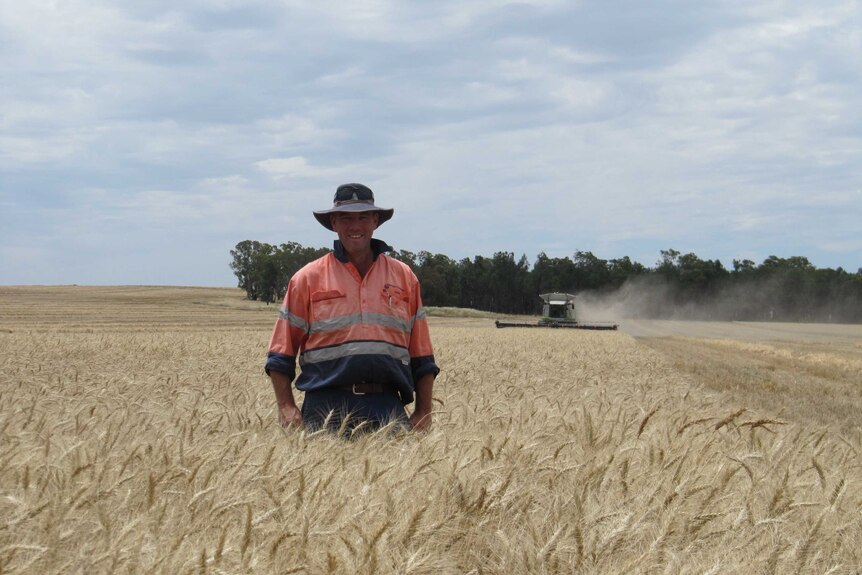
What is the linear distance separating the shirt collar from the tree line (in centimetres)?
9315

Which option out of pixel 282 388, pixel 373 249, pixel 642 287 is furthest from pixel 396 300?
pixel 642 287

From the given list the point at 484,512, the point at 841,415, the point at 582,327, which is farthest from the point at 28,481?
the point at 582,327

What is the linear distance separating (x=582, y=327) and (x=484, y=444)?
4258 centimetres

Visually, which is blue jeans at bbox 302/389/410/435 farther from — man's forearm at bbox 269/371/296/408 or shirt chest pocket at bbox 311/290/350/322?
shirt chest pocket at bbox 311/290/350/322

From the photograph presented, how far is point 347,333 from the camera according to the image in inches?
178

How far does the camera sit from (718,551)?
2.74m

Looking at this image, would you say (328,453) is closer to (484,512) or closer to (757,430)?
(484,512)

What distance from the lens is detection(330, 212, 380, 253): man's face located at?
Answer: 14.8 feet

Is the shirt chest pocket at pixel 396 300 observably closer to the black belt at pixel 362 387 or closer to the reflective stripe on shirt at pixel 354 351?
the reflective stripe on shirt at pixel 354 351

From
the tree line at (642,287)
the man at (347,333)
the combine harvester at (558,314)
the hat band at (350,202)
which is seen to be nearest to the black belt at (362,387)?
the man at (347,333)

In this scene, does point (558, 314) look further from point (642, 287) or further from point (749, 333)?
point (642, 287)

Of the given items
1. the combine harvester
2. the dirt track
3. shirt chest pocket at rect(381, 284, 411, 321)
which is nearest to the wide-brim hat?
shirt chest pocket at rect(381, 284, 411, 321)

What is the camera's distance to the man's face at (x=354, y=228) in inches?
178

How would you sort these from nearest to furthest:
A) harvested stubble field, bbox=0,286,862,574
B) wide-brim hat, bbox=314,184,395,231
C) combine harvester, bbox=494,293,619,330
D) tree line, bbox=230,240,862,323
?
harvested stubble field, bbox=0,286,862,574 → wide-brim hat, bbox=314,184,395,231 → combine harvester, bbox=494,293,619,330 → tree line, bbox=230,240,862,323
